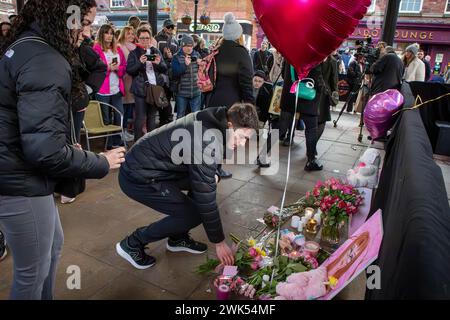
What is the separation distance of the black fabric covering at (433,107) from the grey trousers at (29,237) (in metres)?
6.62

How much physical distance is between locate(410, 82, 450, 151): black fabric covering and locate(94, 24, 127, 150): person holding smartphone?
16.7ft

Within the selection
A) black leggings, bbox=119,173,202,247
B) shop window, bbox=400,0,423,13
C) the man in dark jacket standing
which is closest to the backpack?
black leggings, bbox=119,173,202,247

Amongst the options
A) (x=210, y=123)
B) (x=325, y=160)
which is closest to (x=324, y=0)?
(x=210, y=123)

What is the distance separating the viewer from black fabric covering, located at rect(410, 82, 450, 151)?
6445mm

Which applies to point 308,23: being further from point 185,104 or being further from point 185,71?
point 185,104

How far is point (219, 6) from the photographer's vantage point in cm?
2186

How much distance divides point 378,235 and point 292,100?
351cm

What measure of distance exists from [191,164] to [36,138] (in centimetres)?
103

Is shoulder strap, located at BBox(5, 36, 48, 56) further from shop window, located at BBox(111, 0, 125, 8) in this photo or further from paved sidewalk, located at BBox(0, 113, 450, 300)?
shop window, located at BBox(111, 0, 125, 8)

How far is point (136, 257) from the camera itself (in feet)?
8.41

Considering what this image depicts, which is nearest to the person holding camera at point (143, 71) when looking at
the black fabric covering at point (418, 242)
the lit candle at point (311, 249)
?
the lit candle at point (311, 249)

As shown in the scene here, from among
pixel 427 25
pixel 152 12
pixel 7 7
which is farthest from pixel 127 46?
pixel 7 7

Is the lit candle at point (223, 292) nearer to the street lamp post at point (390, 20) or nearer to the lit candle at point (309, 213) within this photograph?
the lit candle at point (309, 213)
